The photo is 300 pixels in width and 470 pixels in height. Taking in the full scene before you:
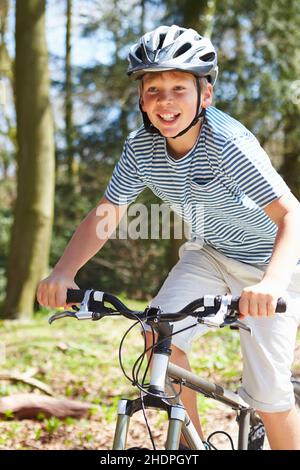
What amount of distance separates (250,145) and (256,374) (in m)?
0.91

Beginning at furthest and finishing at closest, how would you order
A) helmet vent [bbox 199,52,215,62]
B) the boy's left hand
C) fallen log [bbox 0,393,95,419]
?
fallen log [bbox 0,393,95,419] → helmet vent [bbox 199,52,215,62] → the boy's left hand

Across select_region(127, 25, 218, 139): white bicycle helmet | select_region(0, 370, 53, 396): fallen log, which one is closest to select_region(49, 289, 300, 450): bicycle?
select_region(127, 25, 218, 139): white bicycle helmet

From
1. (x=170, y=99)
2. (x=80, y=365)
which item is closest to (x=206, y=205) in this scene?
(x=170, y=99)

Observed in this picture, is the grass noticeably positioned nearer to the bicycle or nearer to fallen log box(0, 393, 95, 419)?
fallen log box(0, 393, 95, 419)

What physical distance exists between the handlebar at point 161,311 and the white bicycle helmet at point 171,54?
Answer: 2.62 ft

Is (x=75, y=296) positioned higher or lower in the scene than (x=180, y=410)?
higher

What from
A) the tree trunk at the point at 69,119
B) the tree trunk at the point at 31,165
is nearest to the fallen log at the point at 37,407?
the tree trunk at the point at 31,165

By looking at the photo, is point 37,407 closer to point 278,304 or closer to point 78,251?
point 78,251

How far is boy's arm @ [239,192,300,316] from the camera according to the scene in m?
2.01

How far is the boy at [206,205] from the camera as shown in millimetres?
2406

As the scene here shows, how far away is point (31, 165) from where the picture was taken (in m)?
8.80

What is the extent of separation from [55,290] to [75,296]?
0.10 m

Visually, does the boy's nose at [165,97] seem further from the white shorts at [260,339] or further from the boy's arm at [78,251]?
the white shorts at [260,339]

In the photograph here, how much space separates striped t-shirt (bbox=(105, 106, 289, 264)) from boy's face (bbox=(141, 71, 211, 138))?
0.45 feet
